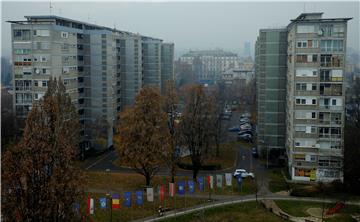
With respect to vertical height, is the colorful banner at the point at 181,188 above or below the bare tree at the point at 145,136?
below

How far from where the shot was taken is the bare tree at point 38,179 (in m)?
12.8

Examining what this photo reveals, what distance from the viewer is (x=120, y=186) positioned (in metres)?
29.3

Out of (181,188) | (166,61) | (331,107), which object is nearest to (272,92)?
(331,107)

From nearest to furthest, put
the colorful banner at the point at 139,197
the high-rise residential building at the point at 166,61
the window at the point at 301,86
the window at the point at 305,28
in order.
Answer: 1. the colorful banner at the point at 139,197
2. the window at the point at 305,28
3. the window at the point at 301,86
4. the high-rise residential building at the point at 166,61

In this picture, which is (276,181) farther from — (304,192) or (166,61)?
(166,61)

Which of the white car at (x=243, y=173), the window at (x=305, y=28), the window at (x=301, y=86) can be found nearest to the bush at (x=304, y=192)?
the white car at (x=243, y=173)

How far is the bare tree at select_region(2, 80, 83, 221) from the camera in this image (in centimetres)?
1280

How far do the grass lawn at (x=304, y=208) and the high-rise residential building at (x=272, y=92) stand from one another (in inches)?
402

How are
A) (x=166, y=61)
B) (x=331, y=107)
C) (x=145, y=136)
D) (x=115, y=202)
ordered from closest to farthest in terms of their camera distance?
(x=115, y=202)
(x=145, y=136)
(x=331, y=107)
(x=166, y=61)

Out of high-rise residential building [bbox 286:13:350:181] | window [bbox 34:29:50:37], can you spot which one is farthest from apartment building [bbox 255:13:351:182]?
window [bbox 34:29:50:37]

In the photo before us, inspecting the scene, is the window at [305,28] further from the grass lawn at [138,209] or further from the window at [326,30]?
the grass lawn at [138,209]

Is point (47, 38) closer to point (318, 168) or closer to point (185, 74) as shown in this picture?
point (318, 168)

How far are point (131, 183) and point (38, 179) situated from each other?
17.3 m

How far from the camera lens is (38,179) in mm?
13141
